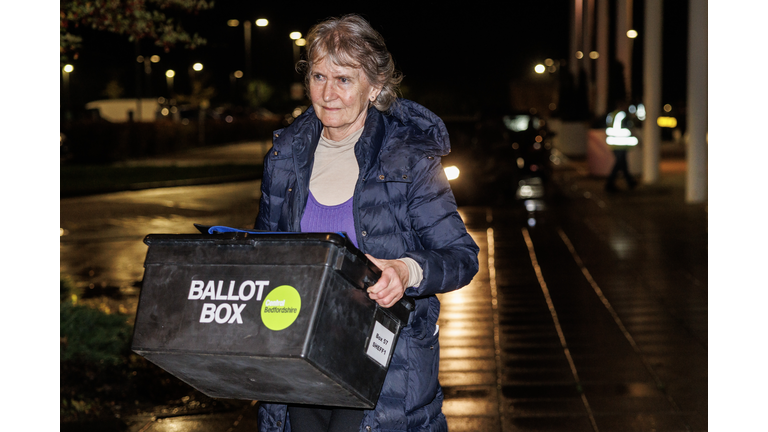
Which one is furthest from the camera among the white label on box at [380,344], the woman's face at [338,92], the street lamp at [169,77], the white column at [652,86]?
the street lamp at [169,77]

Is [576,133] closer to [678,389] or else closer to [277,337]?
[678,389]

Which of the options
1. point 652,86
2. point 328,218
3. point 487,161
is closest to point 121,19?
point 328,218

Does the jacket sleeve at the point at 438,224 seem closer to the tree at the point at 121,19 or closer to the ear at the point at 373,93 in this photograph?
the ear at the point at 373,93

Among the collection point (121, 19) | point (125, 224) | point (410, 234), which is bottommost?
point (125, 224)

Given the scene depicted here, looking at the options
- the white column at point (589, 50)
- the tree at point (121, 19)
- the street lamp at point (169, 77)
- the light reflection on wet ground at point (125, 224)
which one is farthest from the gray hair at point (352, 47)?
the street lamp at point (169, 77)

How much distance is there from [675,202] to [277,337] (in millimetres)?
14702

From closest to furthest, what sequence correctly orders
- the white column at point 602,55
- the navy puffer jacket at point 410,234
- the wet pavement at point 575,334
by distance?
the navy puffer jacket at point 410,234, the wet pavement at point 575,334, the white column at point 602,55

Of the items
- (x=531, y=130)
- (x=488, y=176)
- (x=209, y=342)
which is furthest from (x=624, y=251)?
(x=209, y=342)

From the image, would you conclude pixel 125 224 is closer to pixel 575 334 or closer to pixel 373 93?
pixel 575 334

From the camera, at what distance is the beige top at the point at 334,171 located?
270 centimetres

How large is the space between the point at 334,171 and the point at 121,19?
16.0 ft

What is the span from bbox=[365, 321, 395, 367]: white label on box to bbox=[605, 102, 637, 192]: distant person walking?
16114 millimetres

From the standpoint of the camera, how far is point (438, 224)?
2.61m

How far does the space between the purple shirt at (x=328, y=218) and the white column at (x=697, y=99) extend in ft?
42.8
